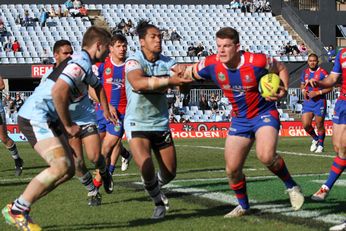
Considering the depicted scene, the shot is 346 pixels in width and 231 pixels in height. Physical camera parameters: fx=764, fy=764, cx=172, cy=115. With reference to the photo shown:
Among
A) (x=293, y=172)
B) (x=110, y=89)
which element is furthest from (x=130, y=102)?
(x=293, y=172)

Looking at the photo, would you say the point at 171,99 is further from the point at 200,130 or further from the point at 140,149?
the point at 140,149

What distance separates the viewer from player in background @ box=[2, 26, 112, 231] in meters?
7.61

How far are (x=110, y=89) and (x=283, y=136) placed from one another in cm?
2093

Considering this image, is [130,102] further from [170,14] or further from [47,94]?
[170,14]

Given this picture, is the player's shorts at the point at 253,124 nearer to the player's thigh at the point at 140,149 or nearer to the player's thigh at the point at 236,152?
the player's thigh at the point at 236,152

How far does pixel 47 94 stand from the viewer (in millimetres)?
7980

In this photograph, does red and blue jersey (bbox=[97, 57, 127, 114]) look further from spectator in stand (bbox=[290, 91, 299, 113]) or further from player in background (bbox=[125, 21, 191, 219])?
spectator in stand (bbox=[290, 91, 299, 113])

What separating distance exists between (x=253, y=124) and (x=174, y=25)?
3699cm

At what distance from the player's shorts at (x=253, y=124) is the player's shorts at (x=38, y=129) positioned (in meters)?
2.14

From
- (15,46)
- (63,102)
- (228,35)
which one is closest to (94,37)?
(63,102)

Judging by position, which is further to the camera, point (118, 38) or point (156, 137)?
point (118, 38)

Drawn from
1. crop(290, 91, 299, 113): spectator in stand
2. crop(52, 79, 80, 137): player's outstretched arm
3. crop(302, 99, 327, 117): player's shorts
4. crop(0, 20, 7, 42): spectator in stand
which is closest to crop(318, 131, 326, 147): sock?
crop(302, 99, 327, 117): player's shorts

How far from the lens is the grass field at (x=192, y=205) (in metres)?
8.34

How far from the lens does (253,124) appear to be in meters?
8.86
